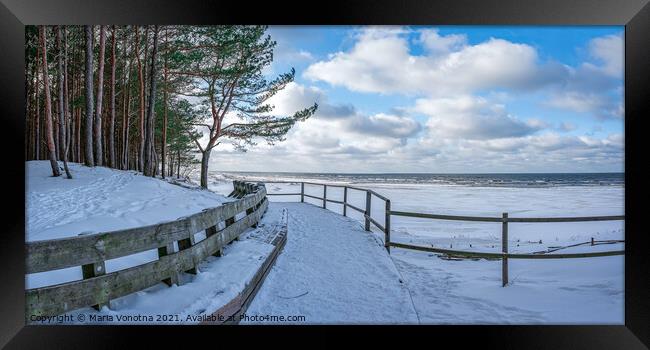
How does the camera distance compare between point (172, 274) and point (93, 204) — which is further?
point (93, 204)

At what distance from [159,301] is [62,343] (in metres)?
1.18

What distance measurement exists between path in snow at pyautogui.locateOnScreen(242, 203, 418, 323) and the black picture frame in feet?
0.52

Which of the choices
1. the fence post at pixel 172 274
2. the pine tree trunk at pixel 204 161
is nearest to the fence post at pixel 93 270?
the fence post at pixel 172 274

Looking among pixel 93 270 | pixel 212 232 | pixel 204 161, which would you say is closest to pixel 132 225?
pixel 212 232

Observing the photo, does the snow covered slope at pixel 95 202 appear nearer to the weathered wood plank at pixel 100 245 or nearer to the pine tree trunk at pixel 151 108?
the pine tree trunk at pixel 151 108

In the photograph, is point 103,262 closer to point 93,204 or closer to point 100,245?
point 100,245

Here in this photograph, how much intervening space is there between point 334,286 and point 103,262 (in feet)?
7.70
